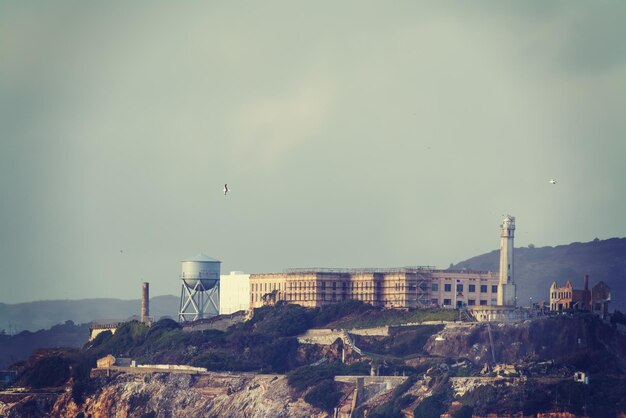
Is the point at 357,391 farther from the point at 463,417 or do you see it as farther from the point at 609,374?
the point at 609,374

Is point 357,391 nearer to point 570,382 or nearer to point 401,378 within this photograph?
point 401,378

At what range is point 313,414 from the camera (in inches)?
7859

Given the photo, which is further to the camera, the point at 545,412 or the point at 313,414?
the point at 313,414

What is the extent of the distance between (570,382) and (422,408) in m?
17.1

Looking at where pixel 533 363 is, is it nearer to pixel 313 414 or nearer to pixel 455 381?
pixel 455 381

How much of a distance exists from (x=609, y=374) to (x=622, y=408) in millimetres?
10631

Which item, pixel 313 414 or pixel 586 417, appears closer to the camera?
pixel 586 417

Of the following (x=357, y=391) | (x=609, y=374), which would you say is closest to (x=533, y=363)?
(x=609, y=374)

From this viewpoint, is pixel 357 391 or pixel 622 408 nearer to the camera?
pixel 622 408

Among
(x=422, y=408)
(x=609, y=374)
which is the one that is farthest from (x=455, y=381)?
(x=609, y=374)

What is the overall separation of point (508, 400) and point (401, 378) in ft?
54.8

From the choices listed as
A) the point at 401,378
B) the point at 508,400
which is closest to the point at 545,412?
the point at 508,400

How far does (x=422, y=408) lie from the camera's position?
18962 centimetres

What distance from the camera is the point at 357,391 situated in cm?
19888
